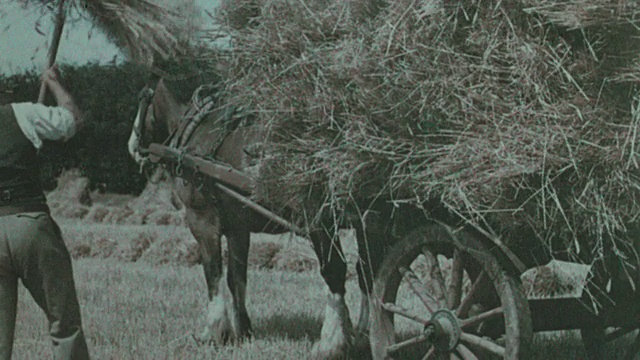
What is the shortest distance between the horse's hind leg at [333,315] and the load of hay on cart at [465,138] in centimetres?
114

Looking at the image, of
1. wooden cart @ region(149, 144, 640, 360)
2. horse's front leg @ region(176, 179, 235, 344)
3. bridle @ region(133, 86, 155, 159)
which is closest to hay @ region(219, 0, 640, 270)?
wooden cart @ region(149, 144, 640, 360)

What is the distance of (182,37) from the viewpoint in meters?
5.60

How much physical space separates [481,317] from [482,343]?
0.11 meters

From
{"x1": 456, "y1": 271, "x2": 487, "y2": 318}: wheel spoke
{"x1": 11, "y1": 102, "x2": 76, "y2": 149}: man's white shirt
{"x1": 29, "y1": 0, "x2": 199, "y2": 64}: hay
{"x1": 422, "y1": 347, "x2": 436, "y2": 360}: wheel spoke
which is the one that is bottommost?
{"x1": 422, "y1": 347, "x2": 436, "y2": 360}: wheel spoke

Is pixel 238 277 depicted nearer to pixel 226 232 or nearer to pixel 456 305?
pixel 226 232

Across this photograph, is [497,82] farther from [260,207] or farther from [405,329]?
[405,329]

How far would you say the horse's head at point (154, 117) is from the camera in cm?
612

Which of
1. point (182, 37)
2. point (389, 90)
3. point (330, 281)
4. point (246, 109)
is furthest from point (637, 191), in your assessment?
point (182, 37)

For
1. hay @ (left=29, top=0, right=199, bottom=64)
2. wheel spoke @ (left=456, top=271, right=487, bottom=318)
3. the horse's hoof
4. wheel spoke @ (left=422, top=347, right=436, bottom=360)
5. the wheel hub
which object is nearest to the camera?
wheel spoke @ (left=456, top=271, right=487, bottom=318)

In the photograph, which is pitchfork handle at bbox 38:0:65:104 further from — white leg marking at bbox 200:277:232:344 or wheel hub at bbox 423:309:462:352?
white leg marking at bbox 200:277:232:344

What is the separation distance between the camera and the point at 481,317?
363 centimetres

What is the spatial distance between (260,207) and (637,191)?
225 cm

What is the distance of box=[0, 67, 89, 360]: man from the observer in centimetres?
370

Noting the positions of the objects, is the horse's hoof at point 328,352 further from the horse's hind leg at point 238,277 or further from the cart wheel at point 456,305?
the cart wheel at point 456,305
